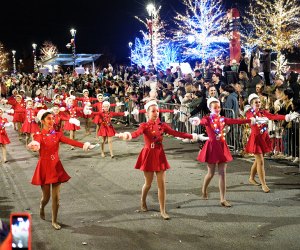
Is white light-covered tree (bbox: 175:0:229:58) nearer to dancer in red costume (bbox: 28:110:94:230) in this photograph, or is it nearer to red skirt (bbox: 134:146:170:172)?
red skirt (bbox: 134:146:170:172)

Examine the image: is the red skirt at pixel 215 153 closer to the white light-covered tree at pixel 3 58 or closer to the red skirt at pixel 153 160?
the red skirt at pixel 153 160

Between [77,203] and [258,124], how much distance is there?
12.6 ft

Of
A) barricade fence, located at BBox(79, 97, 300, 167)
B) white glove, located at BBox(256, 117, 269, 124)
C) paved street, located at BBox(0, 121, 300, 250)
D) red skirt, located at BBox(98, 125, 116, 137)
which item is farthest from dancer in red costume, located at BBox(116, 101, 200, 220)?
red skirt, located at BBox(98, 125, 116, 137)

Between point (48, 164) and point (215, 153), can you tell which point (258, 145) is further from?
point (48, 164)

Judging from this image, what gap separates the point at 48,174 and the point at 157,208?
2.11 metres

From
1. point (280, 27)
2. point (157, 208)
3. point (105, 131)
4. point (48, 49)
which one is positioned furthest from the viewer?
point (48, 49)

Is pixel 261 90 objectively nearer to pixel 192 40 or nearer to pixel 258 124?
pixel 258 124

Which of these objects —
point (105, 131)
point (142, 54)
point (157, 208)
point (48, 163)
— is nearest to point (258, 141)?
point (157, 208)

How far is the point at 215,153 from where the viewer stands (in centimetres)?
930

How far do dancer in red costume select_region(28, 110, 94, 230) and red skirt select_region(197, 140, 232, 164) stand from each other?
2.21m

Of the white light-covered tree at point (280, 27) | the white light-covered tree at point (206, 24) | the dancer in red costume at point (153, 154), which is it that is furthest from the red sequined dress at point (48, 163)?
the white light-covered tree at point (206, 24)

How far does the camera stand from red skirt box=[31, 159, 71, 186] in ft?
27.0

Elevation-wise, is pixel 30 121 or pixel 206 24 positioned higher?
pixel 206 24

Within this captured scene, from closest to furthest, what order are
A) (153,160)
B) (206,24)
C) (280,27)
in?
(153,160)
(280,27)
(206,24)
